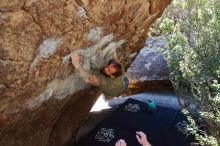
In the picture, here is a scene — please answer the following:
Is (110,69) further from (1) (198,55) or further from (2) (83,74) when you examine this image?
(1) (198,55)

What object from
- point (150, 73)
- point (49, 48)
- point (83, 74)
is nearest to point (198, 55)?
point (83, 74)

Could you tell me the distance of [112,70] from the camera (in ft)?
19.9

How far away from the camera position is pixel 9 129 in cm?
562

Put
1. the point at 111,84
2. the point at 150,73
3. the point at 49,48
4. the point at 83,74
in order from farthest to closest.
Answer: the point at 150,73 < the point at 111,84 < the point at 83,74 < the point at 49,48

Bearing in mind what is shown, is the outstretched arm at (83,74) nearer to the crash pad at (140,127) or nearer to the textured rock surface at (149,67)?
the crash pad at (140,127)

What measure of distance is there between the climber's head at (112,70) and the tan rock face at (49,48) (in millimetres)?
190

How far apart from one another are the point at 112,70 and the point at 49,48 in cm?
145

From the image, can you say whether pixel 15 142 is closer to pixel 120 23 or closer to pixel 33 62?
pixel 33 62

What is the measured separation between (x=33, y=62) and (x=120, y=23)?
176cm

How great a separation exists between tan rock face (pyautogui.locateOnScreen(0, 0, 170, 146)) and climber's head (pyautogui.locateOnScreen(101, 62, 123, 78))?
19cm

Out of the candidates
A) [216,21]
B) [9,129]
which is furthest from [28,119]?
[216,21]

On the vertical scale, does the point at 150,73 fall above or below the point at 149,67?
below

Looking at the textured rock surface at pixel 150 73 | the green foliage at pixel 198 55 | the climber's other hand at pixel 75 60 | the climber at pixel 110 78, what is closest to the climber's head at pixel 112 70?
the climber at pixel 110 78

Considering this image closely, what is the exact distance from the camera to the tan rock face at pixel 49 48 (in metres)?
4.31
